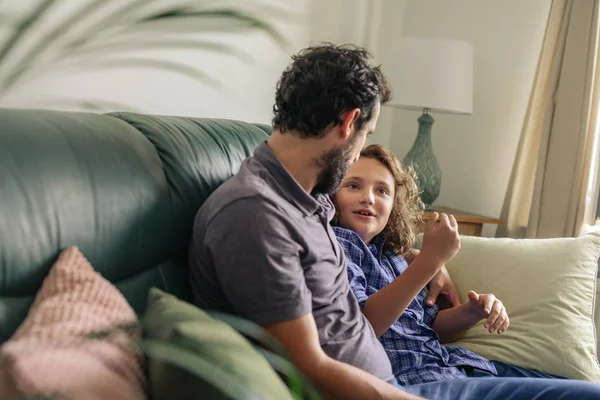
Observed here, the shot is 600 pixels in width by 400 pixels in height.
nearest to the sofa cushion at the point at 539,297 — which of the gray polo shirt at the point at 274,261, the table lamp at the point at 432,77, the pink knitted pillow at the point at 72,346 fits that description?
the gray polo shirt at the point at 274,261

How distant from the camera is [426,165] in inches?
104

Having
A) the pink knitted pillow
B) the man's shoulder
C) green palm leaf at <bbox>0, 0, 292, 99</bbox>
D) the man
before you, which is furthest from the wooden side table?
the pink knitted pillow

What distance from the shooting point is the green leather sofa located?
0.90 meters

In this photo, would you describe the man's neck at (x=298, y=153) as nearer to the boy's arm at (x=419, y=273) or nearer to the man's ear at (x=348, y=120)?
the man's ear at (x=348, y=120)

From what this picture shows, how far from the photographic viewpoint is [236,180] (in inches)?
45.0

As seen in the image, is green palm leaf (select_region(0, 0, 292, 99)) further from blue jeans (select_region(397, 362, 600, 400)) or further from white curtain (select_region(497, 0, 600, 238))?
white curtain (select_region(497, 0, 600, 238))

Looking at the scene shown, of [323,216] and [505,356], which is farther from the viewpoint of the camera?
[505,356]

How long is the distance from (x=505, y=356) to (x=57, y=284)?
1258mm

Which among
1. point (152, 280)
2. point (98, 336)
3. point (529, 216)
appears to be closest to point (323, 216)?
point (152, 280)

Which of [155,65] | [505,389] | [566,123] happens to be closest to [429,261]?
[505,389]

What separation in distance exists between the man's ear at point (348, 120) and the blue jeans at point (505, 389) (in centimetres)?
55

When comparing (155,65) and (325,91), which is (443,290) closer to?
(325,91)

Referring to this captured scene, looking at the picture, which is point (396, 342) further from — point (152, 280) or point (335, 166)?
point (152, 280)

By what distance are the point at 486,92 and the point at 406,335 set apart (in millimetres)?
1791
